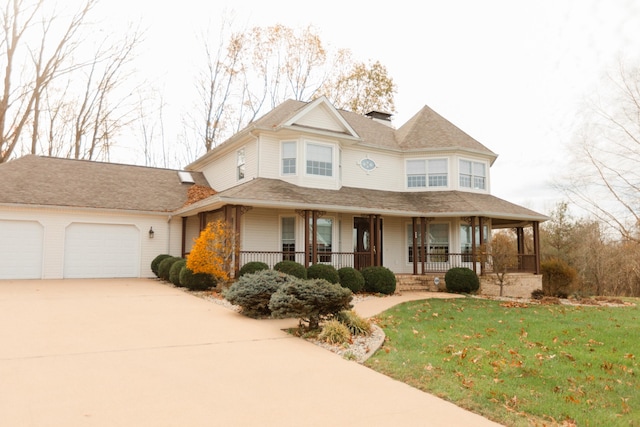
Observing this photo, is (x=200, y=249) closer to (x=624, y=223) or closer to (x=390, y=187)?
(x=390, y=187)

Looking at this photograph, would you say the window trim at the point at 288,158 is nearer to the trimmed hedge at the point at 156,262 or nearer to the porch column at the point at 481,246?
the trimmed hedge at the point at 156,262

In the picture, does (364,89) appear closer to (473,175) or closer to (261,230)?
(473,175)

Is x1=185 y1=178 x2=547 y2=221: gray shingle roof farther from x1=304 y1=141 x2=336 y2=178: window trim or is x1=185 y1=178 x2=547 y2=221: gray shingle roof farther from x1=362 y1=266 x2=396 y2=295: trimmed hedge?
Result: x1=362 y1=266 x2=396 y2=295: trimmed hedge

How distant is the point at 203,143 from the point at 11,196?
16.6 meters

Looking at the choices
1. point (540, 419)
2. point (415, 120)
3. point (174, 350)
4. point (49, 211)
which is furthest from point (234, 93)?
point (540, 419)

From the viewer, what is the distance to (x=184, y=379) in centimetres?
496

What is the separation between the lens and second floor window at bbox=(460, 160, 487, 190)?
772 inches

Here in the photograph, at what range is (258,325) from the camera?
8.31m

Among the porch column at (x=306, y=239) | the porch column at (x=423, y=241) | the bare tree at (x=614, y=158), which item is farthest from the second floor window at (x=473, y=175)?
the porch column at (x=306, y=239)

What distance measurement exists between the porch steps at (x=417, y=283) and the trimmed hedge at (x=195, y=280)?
7.46 m

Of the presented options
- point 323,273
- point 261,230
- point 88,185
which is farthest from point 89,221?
point 323,273

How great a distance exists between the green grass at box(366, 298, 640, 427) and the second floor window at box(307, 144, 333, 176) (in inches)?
320

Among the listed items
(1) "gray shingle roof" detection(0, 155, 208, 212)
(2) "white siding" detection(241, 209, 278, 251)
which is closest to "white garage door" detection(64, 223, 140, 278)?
(1) "gray shingle roof" detection(0, 155, 208, 212)

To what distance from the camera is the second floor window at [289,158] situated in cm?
1681
